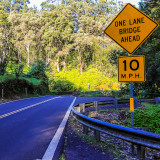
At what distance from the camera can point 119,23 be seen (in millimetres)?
5727

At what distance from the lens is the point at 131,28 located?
5.54 m

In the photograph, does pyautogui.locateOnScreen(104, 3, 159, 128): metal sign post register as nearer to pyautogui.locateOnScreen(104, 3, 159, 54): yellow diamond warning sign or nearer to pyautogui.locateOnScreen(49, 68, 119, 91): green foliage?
pyautogui.locateOnScreen(104, 3, 159, 54): yellow diamond warning sign

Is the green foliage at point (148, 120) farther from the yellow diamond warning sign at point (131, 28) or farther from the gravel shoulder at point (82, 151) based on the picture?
the yellow diamond warning sign at point (131, 28)

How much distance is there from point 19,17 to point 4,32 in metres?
6.64

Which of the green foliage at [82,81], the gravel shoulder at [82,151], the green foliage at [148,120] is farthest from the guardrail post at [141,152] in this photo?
the green foliage at [82,81]

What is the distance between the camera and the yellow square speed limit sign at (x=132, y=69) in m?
A: 5.09

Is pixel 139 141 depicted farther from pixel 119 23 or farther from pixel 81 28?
pixel 81 28

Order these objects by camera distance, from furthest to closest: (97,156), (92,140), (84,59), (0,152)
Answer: (84,59) → (92,140) → (0,152) → (97,156)

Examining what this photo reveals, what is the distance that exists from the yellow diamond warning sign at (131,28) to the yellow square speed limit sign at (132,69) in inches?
14.1

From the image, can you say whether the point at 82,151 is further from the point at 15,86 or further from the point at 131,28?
the point at 15,86

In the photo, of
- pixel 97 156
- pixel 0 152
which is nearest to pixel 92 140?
pixel 97 156

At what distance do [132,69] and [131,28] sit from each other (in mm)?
1190

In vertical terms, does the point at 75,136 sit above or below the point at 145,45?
below

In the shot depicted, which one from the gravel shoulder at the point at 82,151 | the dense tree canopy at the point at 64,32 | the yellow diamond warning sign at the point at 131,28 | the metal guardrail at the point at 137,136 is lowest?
the gravel shoulder at the point at 82,151
